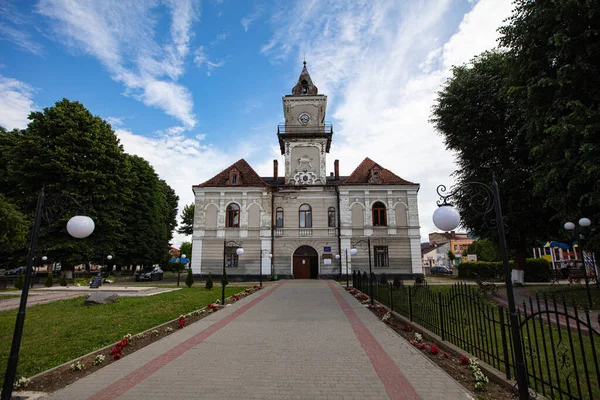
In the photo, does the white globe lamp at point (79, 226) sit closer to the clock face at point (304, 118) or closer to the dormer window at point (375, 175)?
the dormer window at point (375, 175)

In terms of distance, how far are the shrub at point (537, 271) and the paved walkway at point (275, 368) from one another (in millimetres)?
24715

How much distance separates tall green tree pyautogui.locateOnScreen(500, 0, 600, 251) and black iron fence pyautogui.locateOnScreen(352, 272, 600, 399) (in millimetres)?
4513

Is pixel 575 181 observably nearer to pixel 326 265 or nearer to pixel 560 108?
pixel 560 108

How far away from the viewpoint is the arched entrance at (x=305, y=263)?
29.5 meters

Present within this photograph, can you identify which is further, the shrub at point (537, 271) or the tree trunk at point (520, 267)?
the shrub at point (537, 271)

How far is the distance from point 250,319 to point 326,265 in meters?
19.3

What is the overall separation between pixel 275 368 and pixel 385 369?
74.0 inches

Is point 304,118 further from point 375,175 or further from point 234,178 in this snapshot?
point 234,178

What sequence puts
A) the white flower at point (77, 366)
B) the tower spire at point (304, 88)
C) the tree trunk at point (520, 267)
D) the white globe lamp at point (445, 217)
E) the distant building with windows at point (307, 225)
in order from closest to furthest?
the white globe lamp at point (445, 217) → the white flower at point (77, 366) → the tree trunk at point (520, 267) → the distant building with windows at point (307, 225) → the tower spire at point (304, 88)

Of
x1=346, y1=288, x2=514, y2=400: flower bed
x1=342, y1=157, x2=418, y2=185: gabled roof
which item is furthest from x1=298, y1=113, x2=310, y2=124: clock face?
x1=346, y1=288, x2=514, y2=400: flower bed

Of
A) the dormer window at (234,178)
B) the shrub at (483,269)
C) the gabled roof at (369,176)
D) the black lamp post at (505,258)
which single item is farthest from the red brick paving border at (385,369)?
the shrub at (483,269)

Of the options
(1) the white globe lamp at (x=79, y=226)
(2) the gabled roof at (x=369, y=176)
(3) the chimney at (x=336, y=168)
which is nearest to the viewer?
(1) the white globe lamp at (x=79, y=226)

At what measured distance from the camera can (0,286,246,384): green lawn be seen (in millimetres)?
6332

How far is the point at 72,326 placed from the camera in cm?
917
